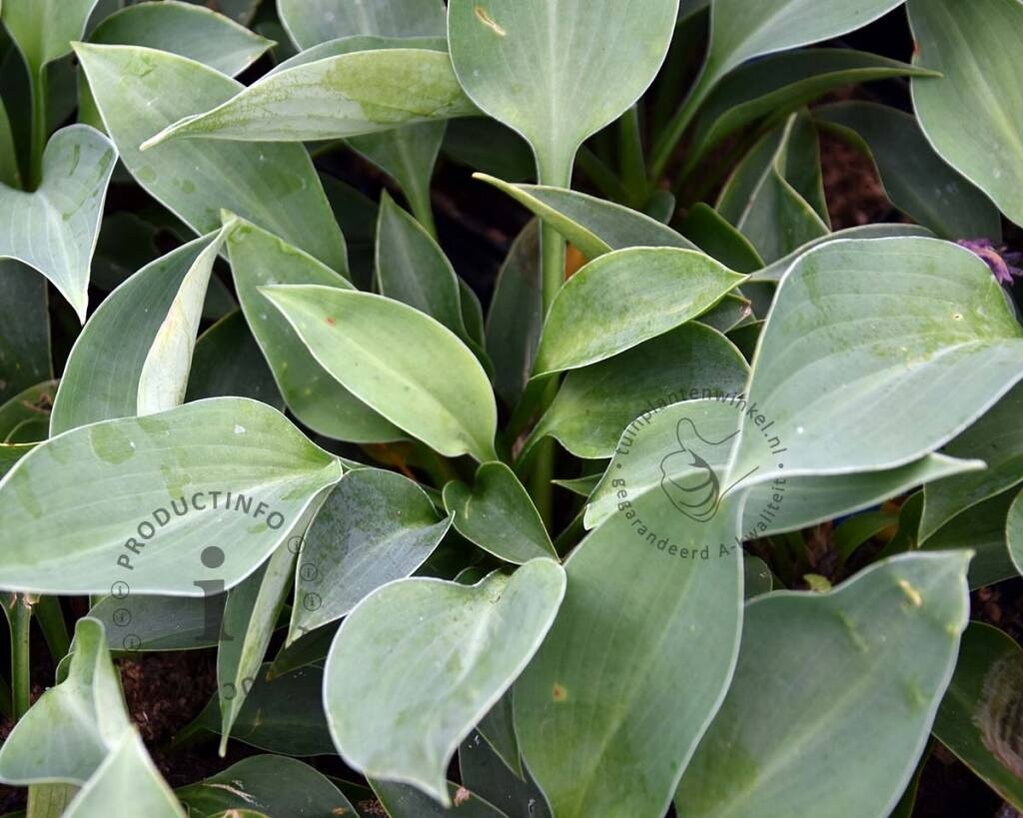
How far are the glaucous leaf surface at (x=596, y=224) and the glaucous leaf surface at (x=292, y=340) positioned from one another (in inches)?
5.8

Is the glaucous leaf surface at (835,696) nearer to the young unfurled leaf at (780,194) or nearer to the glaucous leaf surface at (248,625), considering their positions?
the glaucous leaf surface at (248,625)

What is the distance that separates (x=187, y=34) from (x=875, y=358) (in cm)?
60

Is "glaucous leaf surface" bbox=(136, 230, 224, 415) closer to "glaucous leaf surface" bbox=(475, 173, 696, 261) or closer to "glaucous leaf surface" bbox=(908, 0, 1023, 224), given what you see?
"glaucous leaf surface" bbox=(475, 173, 696, 261)

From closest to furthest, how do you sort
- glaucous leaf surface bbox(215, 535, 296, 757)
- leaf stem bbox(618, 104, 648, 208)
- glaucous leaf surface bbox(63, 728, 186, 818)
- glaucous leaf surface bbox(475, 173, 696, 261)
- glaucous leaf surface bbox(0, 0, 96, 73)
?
glaucous leaf surface bbox(63, 728, 186, 818), glaucous leaf surface bbox(215, 535, 296, 757), glaucous leaf surface bbox(475, 173, 696, 261), glaucous leaf surface bbox(0, 0, 96, 73), leaf stem bbox(618, 104, 648, 208)

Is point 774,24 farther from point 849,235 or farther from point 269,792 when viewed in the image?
point 269,792

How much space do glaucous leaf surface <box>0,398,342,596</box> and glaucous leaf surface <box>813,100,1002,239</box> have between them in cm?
56

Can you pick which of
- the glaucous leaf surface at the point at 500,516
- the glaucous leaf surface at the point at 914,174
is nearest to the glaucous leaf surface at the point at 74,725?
the glaucous leaf surface at the point at 500,516

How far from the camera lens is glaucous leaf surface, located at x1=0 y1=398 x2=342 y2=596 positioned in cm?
50

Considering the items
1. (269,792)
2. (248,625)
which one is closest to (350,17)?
(248,625)

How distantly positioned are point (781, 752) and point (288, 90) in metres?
0.49

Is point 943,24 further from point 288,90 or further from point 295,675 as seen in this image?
point 295,675

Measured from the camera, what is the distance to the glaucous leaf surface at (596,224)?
0.65m

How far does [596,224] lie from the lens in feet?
2.27

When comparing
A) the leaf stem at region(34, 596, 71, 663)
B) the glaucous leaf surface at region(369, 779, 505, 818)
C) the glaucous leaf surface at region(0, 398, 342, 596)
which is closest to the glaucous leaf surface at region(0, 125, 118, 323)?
the glaucous leaf surface at region(0, 398, 342, 596)
